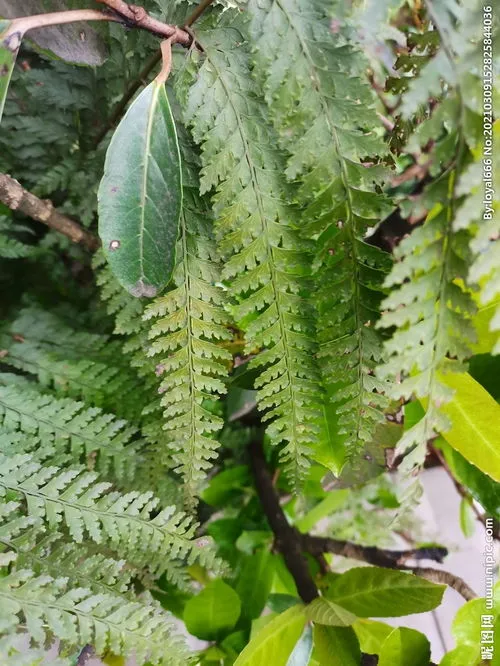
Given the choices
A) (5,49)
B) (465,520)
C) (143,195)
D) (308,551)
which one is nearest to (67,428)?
(143,195)

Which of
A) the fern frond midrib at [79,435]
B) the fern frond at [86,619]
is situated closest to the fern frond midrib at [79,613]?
the fern frond at [86,619]

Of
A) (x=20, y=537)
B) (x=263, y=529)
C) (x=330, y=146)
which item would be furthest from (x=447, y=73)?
(x=263, y=529)

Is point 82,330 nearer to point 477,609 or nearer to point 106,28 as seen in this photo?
point 106,28

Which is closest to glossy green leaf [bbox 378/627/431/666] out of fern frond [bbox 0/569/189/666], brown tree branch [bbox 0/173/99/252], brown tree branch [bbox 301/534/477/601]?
brown tree branch [bbox 301/534/477/601]

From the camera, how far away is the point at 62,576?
0.65 m

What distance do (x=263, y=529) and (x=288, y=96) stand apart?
0.91 m

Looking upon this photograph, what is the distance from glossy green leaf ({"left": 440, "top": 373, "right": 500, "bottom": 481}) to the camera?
66 cm

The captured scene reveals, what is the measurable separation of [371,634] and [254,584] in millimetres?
239

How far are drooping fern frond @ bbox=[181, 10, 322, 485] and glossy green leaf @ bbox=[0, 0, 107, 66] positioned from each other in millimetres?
186

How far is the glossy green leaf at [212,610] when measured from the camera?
861mm

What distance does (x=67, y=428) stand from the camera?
30.0 inches

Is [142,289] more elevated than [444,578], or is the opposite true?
[142,289]

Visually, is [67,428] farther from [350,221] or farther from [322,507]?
[322,507]

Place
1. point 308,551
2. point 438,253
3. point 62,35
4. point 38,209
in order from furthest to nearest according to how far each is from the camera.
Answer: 1. point 308,551
2. point 38,209
3. point 62,35
4. point 438,253
